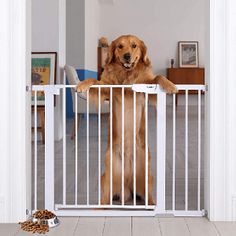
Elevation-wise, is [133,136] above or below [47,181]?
above

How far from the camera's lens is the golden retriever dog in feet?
9.08

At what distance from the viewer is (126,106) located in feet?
9.25

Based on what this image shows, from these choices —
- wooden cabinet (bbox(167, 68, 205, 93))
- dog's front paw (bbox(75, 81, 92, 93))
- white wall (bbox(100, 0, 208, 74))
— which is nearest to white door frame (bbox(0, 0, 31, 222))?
dog's front paw (bbox(75, 81, 92, 93))

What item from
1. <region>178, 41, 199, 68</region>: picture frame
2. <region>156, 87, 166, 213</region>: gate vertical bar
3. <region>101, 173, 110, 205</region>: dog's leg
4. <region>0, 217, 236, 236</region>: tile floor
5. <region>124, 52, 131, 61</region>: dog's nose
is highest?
<region>178, 41, 199, 68</region>: picture frame

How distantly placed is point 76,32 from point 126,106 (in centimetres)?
639

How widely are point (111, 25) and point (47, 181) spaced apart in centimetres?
898

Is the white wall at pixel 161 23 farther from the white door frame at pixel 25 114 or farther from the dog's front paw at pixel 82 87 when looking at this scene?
the white door frame at pixel 25 114

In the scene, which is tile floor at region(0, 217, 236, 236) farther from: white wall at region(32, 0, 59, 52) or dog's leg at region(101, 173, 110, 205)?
white wall at region(32, 0, 59, 52)

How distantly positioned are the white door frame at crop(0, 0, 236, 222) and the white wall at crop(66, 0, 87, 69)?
6.57m

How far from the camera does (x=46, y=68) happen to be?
19.6ft

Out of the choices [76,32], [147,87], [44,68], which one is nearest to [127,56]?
[147,87]

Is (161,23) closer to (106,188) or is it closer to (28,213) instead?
(106,188)

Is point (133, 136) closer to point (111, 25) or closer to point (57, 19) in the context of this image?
point (57, 19)

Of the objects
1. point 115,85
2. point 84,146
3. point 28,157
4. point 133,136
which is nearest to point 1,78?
point 28,157
